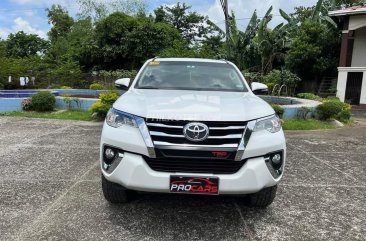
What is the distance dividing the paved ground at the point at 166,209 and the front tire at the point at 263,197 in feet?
0.44

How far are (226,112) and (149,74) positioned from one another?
1739 mm

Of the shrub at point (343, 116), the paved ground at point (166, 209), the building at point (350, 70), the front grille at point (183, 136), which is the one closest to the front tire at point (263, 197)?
the paved ground at point (166, 209)

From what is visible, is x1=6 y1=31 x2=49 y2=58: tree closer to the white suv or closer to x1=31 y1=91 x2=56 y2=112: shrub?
x1=31 y1=91 x2=56 y2=112: shrub

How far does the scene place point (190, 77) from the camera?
4500 millimetres

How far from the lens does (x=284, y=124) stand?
31.0ft

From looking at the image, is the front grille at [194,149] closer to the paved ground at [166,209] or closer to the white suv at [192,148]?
the white suv at [192,148]

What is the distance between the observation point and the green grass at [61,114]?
1052 cm

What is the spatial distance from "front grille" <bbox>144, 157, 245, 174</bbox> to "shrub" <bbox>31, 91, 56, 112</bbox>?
9.34 meters

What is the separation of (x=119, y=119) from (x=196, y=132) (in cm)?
76

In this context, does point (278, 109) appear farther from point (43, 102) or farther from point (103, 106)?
point (43, 102)

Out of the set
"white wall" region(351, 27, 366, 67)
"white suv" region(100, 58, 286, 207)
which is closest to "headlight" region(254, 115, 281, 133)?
"white suv" region(100, 58, 286, 207)

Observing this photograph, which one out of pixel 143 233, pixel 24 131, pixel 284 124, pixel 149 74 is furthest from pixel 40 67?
pixel 143 233

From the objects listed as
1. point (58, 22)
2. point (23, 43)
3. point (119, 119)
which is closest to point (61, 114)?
point (119, 119)

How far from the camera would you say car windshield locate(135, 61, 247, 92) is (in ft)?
14.2
